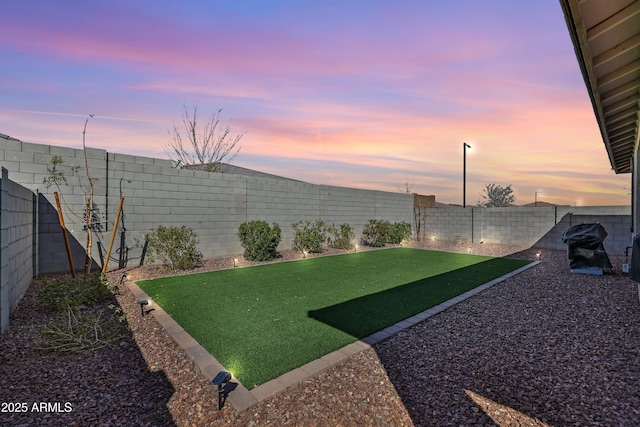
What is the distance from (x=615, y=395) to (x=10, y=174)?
9715mm

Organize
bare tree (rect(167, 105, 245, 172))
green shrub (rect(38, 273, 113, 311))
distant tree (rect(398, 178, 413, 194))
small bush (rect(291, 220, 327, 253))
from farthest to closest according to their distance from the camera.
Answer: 1. distant tree (rect(398, 178, 413, 194))
2. bare tree (rect(167, 105, 245, 172))
3. small bush (rect(291, 220, 327, 253))
4. green shrub (rect(38, 273, 113, 311))

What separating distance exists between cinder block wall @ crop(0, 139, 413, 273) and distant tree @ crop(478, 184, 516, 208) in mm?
24803

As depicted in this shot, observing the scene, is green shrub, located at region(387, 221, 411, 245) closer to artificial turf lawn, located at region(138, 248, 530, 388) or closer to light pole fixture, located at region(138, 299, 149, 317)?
artificial turf lawn, located at region(138, 248, 530, 388)

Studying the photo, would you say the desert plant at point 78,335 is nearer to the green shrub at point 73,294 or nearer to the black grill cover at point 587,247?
the green shrub at point 73,294

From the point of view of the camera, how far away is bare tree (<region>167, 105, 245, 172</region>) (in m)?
15.8

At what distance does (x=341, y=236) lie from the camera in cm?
1254

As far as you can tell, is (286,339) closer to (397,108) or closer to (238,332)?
(238,332)

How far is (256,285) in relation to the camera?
5.99m

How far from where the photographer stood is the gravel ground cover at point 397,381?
2.07 metres

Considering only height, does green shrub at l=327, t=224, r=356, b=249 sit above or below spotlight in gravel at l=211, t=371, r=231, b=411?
above

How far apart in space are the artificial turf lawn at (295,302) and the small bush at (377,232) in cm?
450

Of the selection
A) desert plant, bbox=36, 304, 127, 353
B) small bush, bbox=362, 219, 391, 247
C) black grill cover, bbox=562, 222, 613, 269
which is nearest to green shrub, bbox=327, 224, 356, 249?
small bush, bbox=362, 219, 391, 247

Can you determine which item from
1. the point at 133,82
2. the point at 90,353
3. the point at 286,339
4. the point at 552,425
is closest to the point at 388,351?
the point at 286,339

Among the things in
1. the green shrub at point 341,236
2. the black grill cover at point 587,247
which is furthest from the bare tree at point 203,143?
the black grill cover at point 587,247
